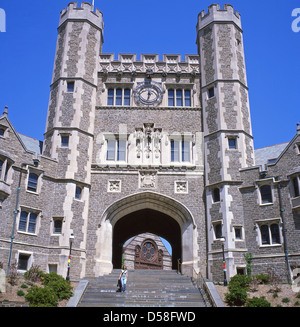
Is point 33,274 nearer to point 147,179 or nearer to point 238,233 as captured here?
point 147,179

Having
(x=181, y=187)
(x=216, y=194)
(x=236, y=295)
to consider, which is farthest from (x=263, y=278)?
Answer: (x=181, y=187)

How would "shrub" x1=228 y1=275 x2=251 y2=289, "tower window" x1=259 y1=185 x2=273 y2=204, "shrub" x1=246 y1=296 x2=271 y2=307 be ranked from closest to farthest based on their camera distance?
1. "shrub" x1=246 y1=296 x2=271 y2=307
2. "shrub" x1=228 y1=275 x2=251 y2=289
3. "tower window" x1=259 y1=185 x2=273 y2=204

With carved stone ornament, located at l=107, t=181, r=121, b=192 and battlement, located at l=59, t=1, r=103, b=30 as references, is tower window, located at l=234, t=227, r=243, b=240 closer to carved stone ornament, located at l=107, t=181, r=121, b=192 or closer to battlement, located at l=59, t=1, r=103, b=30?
carved stone ornament, located at l=107, t=181, r=121, b=192

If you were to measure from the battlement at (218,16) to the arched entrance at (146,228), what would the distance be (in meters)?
15.2

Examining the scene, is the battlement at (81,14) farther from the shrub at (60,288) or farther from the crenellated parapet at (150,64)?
the shrub at (60,288)

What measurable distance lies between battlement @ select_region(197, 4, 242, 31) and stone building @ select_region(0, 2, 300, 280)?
0.09 meters

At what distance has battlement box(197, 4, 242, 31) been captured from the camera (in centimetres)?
2938

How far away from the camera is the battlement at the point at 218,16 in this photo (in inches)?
1156

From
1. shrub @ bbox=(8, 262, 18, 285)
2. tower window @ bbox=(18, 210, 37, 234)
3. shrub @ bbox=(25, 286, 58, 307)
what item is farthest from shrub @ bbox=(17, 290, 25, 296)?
tower window @ bbox=(18, 210, 37, 234)

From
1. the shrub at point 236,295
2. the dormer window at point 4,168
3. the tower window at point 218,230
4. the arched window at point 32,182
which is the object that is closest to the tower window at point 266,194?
the tower window at point 218,230

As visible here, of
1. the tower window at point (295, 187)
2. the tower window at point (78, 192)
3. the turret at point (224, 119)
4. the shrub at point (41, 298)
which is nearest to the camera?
the shrub at point (41, 298)

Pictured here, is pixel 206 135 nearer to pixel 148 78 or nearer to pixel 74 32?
pixel 148 78
